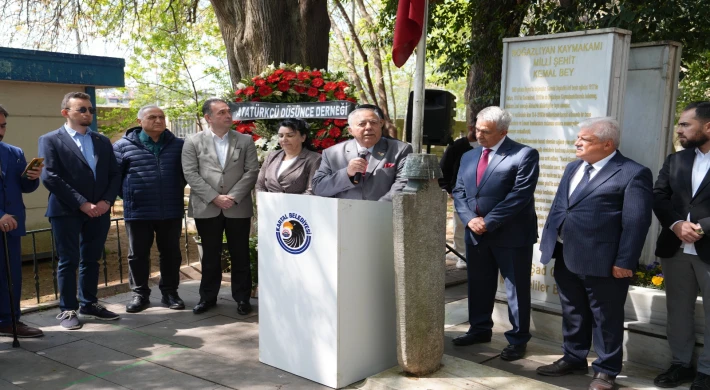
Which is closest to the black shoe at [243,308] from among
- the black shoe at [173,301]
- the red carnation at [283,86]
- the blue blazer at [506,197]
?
the black shoe at [173,301]

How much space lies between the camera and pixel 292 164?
521 cm

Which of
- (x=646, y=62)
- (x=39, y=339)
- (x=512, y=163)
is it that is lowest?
(x=39, y=339)

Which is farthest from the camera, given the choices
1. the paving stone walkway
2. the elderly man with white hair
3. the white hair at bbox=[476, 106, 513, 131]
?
the elderly man with white hair

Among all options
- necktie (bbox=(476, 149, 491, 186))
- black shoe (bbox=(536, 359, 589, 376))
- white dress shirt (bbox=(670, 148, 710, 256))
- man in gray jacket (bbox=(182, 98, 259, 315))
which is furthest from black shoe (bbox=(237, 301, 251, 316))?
white dress shirt (bbox=(670, 148, 710, 256))

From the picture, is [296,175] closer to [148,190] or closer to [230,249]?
[230,249]

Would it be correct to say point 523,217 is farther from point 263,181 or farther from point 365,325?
point 263,181

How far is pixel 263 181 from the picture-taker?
17.7 ft

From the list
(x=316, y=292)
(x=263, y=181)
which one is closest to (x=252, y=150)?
(x=263, y=181)

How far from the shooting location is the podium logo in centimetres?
396

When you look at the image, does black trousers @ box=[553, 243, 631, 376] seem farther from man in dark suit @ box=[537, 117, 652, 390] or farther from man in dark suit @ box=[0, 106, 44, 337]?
man in dark suit @ box=[0, 106, 44, 337]

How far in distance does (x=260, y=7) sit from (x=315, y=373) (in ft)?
17.4

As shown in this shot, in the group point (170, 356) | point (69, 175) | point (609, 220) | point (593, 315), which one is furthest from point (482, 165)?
point (69, 175)

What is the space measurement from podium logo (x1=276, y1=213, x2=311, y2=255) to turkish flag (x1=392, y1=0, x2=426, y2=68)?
1406 millimetres

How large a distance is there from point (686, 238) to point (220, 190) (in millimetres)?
3731
